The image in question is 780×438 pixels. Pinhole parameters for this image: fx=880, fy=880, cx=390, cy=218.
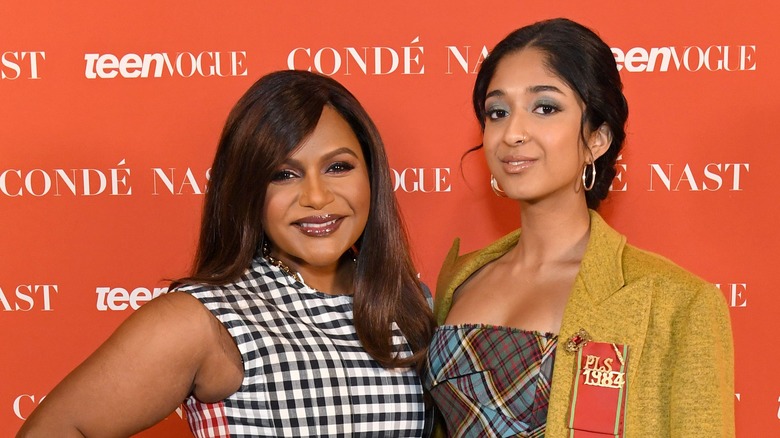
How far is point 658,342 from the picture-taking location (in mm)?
1687

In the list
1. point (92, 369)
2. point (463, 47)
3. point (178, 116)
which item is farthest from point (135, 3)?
point (92, 369)

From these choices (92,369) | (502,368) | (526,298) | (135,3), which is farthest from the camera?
(135,3)

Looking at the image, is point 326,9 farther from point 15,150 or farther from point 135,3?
point 15,150

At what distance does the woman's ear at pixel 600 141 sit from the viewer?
1.93 metres

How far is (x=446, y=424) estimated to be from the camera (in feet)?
6.50

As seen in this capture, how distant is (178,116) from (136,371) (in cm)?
114

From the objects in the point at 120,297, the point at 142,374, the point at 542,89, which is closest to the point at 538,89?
the point at 542,89

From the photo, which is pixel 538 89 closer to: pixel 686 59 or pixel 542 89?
pixel 542 89

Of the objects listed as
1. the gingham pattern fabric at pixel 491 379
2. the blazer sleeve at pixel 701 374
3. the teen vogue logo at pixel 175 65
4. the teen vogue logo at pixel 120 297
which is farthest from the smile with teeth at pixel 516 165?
the teen vogue logo at pixel 120 297

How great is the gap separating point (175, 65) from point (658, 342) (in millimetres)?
1602

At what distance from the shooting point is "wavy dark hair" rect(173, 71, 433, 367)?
1.78 metres

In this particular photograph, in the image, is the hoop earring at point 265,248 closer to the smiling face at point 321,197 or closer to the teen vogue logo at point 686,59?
the smiling face at point 321,197

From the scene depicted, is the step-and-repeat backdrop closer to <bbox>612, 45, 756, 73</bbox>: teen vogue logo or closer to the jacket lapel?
<bbox>612, 45, 756, 73</bbox>: teen vogue logo

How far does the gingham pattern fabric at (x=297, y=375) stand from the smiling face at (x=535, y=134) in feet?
1.53
